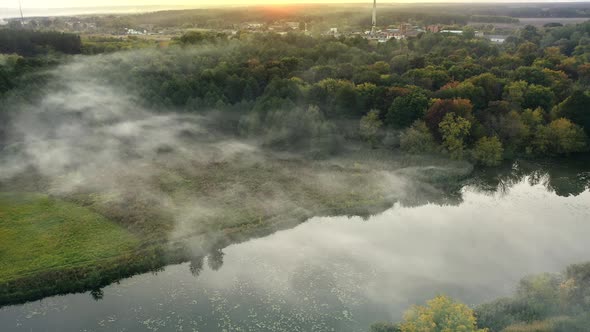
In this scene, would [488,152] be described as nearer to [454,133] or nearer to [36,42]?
[454,133]

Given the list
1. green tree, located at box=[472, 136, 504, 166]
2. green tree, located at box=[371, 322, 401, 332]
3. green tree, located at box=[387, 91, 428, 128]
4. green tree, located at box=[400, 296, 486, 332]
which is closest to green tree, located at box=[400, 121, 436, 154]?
green tree, located at box=[387, 91, 428, 128]

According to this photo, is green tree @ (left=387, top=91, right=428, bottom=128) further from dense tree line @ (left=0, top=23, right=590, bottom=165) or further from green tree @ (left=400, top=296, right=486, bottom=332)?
green tree @ (left=400, top=296, right=486, bottom=332)

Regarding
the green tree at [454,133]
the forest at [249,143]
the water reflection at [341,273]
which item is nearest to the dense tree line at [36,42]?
the forest at [249,143]

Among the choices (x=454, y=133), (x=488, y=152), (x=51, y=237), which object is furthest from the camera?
(x=454, y=133)

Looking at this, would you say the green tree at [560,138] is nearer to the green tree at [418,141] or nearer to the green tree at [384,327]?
the green tree at [418,141]

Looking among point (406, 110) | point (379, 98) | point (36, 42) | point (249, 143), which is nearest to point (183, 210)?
point (249, 143)
